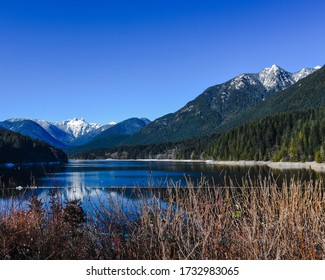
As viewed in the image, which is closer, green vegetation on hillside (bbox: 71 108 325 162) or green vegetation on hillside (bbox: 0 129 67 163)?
green vegetation on hillside (bbox: 71 108 325 162)

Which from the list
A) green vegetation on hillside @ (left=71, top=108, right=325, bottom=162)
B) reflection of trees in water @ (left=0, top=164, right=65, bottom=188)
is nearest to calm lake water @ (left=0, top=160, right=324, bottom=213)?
reflection of trees in water @ (left=0, top=164, right=65, bottom=188)

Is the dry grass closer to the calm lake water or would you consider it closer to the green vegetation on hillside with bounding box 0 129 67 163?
the calm lake water

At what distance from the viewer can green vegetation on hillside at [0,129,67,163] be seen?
148 metres

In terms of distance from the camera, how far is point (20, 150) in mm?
158125

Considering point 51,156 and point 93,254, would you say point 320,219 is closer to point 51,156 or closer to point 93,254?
point 93,254

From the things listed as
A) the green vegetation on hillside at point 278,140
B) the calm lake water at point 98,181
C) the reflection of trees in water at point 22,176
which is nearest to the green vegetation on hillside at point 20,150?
the reflection of trees in water at point 22,176

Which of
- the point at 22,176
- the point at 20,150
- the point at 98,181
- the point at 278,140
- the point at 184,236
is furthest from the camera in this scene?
the point at 20,150

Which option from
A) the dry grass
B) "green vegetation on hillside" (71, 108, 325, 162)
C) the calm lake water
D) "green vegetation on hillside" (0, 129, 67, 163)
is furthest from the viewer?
"green vegetation on hillside" (0, 129, 67, 163)

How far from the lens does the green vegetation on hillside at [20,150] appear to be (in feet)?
486

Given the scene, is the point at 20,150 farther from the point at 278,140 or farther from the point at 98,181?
the point at 98,181

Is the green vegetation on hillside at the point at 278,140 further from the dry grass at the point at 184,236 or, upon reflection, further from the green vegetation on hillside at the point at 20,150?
the dry grass at the point at 184,236

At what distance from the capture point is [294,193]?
621 cm

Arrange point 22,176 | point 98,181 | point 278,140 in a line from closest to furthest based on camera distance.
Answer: point 98,181 < point 22,176 < point 278,140

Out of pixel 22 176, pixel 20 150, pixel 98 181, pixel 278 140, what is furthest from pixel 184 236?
pixel 20 150
